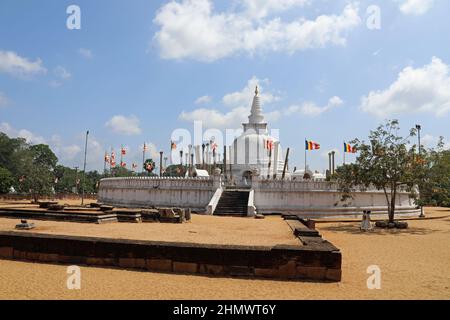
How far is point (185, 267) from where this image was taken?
9867mm

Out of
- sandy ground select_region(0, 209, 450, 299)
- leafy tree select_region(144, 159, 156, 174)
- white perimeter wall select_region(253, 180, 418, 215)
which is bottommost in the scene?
sandy ground select_region(0, 209, 450, 299)

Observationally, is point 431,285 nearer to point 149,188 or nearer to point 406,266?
point 406,266

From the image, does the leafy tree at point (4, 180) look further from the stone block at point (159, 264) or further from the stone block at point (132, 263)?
the stone block at point (159, 264)

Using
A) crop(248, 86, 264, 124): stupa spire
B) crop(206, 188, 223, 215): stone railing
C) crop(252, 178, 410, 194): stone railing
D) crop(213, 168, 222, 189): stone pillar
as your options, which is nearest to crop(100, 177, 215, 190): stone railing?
crop(213, 168, 222, 189): stone pillar

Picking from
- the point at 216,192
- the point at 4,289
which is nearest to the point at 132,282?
the point at 4,289

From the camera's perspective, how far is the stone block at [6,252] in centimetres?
1155

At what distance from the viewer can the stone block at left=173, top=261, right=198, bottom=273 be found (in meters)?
9.81

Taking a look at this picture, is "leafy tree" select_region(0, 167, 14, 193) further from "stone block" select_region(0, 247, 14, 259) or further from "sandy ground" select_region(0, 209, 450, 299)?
"sandy ground" select_region(0, 209, 450, 299)

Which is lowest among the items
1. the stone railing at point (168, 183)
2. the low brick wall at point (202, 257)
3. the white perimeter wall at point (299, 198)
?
the low brick wall at point (202, 257)

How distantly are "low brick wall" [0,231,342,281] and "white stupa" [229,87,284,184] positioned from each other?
43.9 meters

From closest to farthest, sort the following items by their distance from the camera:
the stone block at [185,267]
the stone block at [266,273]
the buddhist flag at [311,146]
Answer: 1. the stone block at [266,273]
2. the stone block at [185,267]
3. the buddhist flag at [311,146]

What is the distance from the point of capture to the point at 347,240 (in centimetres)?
1862

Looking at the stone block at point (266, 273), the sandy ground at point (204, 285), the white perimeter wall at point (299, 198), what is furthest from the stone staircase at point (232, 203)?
the stone block at point (266, 273)

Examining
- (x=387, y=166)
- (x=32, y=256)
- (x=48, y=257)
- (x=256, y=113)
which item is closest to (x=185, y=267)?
(x=48, y=257)
